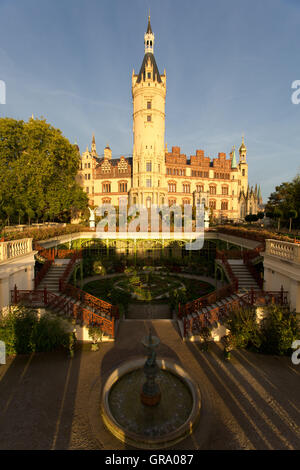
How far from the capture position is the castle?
51.4m

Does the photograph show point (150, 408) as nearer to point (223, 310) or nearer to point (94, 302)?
point (223, 310)

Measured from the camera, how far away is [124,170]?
5862cm

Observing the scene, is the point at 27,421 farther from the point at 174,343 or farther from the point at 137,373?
the point at 174,343

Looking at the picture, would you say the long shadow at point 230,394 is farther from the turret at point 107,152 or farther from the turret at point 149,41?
the turret at point 149,41

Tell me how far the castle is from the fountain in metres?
45.2

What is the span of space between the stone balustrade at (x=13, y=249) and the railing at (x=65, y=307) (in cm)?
Answer: 184

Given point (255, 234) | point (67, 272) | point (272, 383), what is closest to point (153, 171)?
point (255, 234)

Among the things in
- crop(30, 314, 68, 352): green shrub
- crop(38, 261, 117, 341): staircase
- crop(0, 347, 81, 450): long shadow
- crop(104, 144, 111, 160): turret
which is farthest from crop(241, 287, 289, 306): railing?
crop(104, 144, 111, 160): turret

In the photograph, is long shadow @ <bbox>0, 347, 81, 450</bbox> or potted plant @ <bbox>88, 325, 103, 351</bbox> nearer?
long shadow @ <bbox>0, 347, 81, 450</bbox>

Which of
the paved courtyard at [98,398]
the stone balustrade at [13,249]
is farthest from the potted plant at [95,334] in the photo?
the stone balustrade at [13,249]

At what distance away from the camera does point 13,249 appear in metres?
12.1

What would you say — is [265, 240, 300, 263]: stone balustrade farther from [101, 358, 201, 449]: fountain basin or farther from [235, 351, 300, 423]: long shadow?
[101, 358, 201, 449]: fountain basin

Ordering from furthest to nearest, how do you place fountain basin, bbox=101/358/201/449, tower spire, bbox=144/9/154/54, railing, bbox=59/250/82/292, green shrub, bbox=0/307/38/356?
tower spire, bbox=144/9/154/54 → railing, bbox=59/250/82/292 → green shrub, bbox=0/307/38/356 → fountain basin, bbox=101/358/201/449
